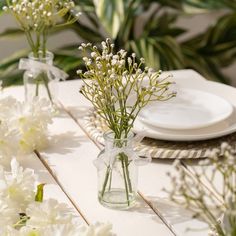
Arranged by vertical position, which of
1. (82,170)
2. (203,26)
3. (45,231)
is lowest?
(203,26)

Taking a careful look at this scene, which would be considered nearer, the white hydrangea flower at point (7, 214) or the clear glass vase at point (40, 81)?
the white hydrangea flower at point (7, 214)

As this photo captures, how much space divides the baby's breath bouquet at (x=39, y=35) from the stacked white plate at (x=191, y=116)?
10.2 inches

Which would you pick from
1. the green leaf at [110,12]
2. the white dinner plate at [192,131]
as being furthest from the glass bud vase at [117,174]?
the green leaf at [110,12]

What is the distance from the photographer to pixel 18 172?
1.32 meters

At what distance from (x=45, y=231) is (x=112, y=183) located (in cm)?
27

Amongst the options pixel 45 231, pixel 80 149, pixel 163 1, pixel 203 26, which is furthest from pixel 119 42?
pixel 45 231

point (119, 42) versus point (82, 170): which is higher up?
point (82, 170)

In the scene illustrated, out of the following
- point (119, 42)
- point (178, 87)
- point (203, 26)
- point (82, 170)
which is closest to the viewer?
point (82, 170)

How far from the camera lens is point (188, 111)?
177 centimetres

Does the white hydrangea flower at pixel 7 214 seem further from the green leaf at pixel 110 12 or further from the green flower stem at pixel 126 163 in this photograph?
the green leaf at pixel 110 12

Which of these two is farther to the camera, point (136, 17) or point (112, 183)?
point (136, 17)

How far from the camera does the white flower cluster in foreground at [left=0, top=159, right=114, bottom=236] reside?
114 centimetres

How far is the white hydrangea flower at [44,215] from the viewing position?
1225 mm

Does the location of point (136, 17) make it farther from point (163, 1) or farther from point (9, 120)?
point (9, 120)
